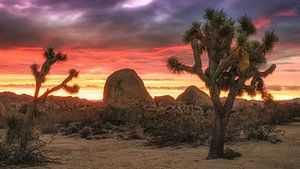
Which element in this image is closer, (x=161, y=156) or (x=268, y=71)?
(x=268, y=71)

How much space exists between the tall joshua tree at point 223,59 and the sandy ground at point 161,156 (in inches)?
46.4

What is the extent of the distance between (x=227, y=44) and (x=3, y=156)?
7.32m

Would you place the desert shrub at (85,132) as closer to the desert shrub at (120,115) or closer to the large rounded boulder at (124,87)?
the desert shrub at (120,115)

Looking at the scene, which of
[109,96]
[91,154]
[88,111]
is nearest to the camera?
[91,154]

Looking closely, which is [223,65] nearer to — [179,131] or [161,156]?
[161,156]

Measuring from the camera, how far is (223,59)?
43.6ft

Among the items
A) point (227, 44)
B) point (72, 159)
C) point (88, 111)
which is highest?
point (227, 44)

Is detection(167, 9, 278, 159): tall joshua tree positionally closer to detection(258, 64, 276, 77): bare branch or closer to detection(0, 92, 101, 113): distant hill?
detection(258, 64, 276, 77): bare branch

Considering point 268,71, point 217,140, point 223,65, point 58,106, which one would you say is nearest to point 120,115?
point 217,140

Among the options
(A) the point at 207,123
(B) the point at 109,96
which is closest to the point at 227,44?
(A) the point at 207,123

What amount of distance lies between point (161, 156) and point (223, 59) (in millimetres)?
3761

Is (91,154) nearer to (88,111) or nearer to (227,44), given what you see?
(227,44)

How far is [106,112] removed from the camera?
2650cm

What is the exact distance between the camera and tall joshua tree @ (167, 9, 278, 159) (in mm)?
13039
